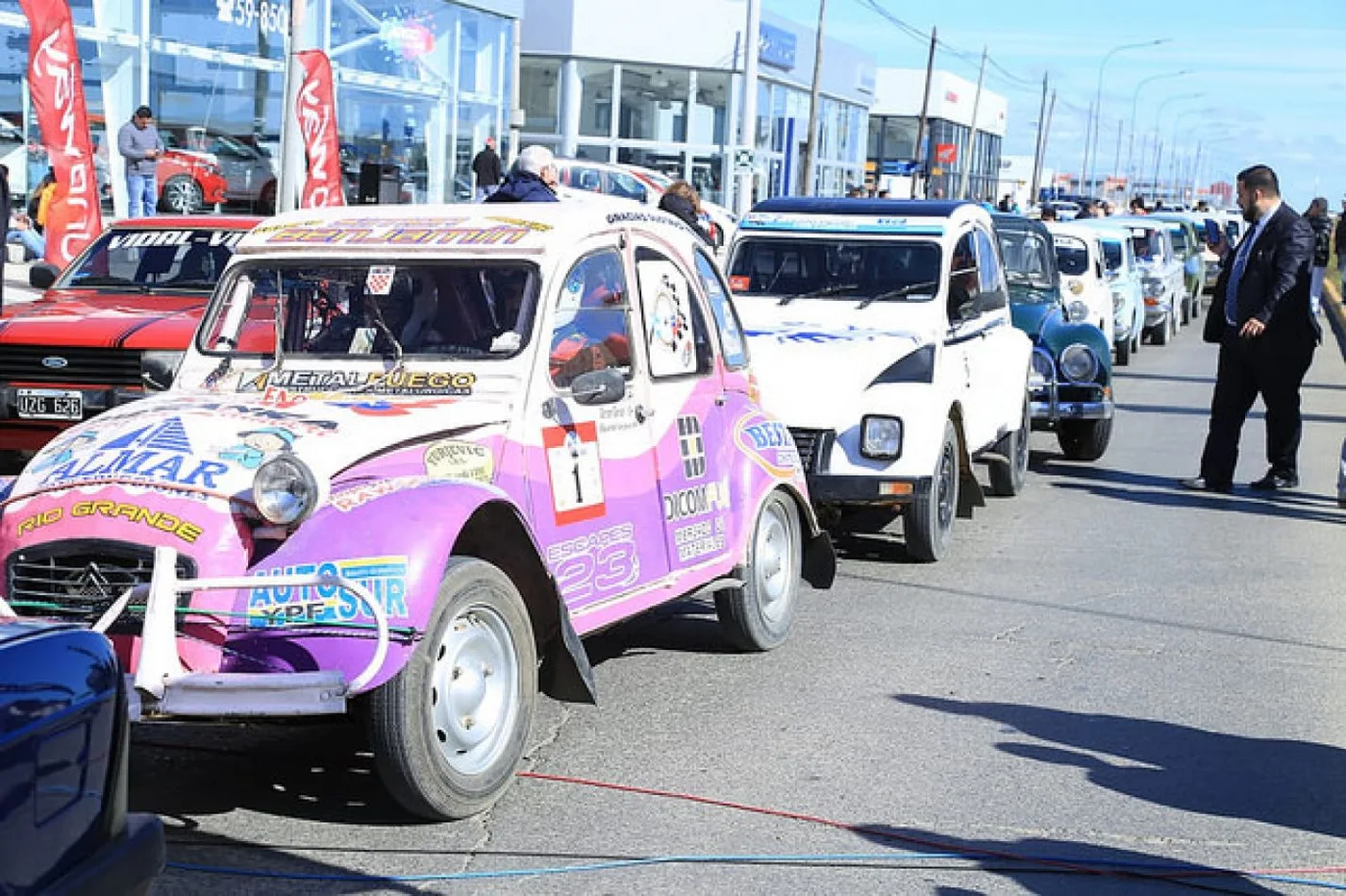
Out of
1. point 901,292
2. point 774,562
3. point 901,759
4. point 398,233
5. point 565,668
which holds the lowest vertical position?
point 901,759

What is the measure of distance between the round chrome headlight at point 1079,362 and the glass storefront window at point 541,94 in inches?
1453

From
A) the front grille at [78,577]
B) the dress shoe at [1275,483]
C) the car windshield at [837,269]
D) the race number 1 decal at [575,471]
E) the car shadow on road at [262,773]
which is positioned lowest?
the dress shoe at [1275,483]

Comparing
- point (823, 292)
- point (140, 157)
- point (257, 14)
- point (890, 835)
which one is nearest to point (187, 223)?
point (823, 292)

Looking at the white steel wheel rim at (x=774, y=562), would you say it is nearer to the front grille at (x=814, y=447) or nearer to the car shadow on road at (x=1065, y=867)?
the front grille at (x=814, y=447)

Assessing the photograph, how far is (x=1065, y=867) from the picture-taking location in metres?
5.38

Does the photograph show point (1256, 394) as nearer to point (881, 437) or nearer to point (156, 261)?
point (881, 437)

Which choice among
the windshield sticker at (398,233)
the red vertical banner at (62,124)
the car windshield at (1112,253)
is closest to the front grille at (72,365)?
the windshield sticker at (398,233)

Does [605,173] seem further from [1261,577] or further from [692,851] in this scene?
[692,851]

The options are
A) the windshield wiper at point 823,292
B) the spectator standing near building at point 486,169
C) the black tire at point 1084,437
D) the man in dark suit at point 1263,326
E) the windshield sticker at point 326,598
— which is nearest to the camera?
the windshield sticker at point 326,598

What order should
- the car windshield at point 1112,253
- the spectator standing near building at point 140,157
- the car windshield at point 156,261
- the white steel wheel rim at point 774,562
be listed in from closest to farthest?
the white steel wheel rim at point 774,562
the car windshield at point 156,261
the spectator standing near building at point 140,157
the car windshield at point 1112,253

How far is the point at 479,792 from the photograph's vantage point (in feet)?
18.2

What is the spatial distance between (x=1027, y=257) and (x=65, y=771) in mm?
14568

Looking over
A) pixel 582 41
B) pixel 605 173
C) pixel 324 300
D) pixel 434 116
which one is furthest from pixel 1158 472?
pixel 582 41

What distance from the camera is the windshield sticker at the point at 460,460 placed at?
19.3 ft
